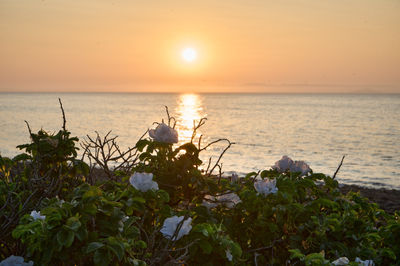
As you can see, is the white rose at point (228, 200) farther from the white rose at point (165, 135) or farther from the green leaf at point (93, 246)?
the green leaf at point (93, 246)

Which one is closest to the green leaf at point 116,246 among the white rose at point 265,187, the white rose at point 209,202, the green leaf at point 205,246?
the green leaf at point 205,246

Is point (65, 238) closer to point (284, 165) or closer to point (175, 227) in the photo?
point (175, 227)

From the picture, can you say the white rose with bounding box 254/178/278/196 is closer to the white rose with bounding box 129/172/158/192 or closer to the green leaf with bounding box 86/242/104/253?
the white rose with bounding box 129/172/158/192

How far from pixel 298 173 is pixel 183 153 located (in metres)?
0.96

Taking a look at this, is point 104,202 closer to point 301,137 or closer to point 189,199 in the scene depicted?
point 189,199

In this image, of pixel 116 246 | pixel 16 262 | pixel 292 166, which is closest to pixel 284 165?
pixel 292 166

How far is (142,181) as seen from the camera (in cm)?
265

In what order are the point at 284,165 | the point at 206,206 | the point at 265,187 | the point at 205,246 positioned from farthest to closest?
the point at 284,165 → the point at 265,187 → the point at 206,206 → the point at 205,246

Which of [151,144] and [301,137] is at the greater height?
[151,144]

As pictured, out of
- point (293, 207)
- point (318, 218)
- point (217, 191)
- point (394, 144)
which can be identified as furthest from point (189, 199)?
point (394, 144)

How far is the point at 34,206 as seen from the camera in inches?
113

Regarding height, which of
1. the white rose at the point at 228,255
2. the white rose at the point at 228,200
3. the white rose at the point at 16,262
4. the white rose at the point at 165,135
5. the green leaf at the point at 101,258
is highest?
the white rose at the point at 165,135

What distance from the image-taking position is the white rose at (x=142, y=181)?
2631mm

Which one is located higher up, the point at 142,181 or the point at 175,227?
the point at 142,181
